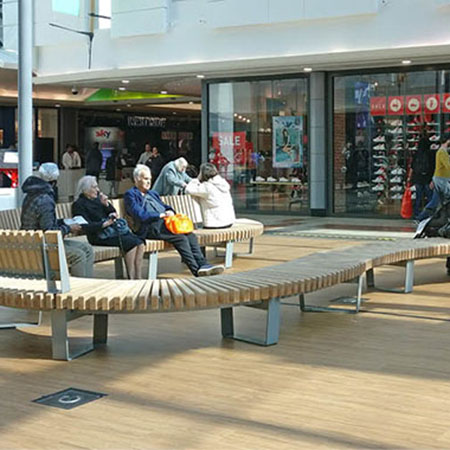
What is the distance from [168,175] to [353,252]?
6.65 metres

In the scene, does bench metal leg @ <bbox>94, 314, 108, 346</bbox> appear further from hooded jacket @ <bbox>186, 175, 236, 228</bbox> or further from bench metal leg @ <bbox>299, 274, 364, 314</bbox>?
hooded jacket @ <bbox>186, 175, 236, 228</bbox>

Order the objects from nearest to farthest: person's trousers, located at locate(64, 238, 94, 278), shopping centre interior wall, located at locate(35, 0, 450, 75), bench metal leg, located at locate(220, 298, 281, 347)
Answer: bench metal leg, located at locate(220, 298, 281, 347) → person's trousers, located at locate(64, 238, 94, 278) → shopping centre interior wall, located at locate(35, 0, 450, 75)

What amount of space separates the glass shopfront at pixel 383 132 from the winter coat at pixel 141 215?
1084 cm

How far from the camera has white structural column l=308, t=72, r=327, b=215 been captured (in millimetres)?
20406

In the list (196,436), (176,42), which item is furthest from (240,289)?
(176,42)

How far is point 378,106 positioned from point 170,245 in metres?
11.3

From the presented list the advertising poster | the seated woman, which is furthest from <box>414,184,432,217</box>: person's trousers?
the seated woman

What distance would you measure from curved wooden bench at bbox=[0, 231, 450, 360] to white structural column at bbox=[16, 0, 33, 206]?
3.77m

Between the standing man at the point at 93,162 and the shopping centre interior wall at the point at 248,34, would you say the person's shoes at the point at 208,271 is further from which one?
the standing man at the point at 93,162

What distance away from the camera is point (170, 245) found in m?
9.73

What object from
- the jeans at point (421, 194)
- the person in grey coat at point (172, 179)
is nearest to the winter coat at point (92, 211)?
the person in grey coat at point (172, 179)

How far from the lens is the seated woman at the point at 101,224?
9.03 meters

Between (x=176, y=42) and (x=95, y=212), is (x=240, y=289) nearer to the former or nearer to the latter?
(x=95, y=212)

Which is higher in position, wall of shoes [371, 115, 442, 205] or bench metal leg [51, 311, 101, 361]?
wall of shoes [371, 115, 442, 205]
